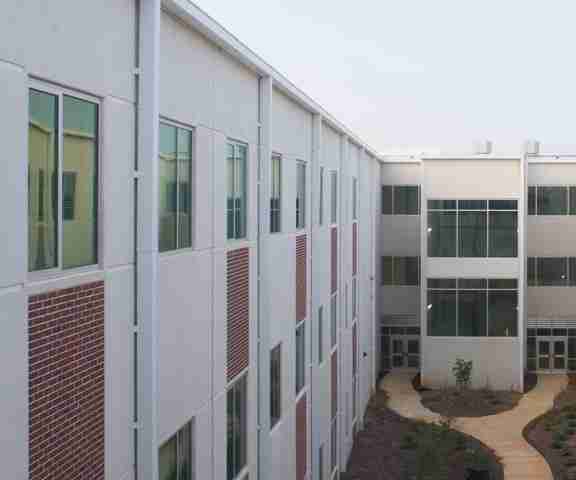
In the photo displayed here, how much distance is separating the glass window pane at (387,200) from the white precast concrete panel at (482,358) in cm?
708

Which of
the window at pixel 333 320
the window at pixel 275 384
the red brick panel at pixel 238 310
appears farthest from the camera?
the window at pixel 333 320

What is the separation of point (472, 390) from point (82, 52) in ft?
102

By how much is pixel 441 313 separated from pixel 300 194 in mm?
19350

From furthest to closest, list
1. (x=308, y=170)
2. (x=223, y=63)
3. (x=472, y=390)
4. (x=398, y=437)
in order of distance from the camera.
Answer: (x=472, y=390), (x=398, y=437), (x=308, y=170), (x=223, y=63)

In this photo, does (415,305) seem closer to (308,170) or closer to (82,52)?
(308,170)

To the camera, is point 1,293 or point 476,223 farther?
point 476,223

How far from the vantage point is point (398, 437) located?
29719 mm

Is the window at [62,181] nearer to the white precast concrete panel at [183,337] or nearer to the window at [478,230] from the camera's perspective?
the white precast concrete panel at [183,337]

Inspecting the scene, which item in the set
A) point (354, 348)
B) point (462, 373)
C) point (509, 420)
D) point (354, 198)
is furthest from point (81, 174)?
point (462, 373)

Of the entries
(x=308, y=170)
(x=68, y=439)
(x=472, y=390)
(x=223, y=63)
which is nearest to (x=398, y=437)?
(x=472, y=390)

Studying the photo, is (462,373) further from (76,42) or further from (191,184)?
(76,42)

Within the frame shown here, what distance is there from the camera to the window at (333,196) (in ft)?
78.8

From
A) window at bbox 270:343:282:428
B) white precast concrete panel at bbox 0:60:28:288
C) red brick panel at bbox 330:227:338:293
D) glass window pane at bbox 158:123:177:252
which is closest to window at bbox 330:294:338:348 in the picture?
red brick panel at bbox 330:227:338:293

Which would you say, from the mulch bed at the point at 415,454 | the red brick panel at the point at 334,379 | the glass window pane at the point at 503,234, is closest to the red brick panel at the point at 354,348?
the mulch bed at the point at 415,454
